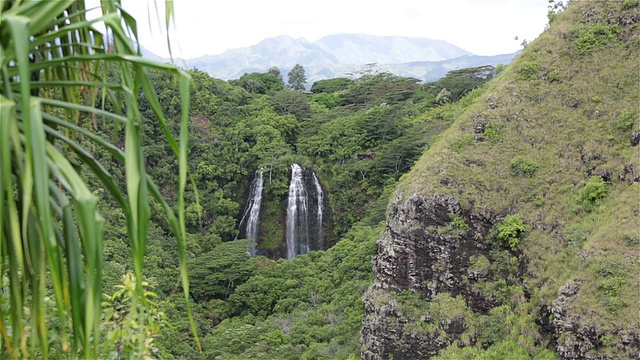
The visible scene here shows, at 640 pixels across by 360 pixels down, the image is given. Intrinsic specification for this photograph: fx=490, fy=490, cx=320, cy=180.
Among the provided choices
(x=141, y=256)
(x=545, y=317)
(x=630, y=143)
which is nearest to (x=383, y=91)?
(x=630, y=143)

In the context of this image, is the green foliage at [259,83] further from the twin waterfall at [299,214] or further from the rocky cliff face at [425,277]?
the rocky cliff face at [425,277]

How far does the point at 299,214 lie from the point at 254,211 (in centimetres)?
254

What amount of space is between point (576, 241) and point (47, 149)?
12079mm

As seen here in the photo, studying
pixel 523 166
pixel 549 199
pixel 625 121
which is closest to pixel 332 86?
pixel 523 166

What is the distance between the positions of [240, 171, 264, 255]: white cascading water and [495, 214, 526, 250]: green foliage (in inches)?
650

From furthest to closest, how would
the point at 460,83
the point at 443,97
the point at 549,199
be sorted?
the point at 460,83, the point at 443,97, the point at 549,199

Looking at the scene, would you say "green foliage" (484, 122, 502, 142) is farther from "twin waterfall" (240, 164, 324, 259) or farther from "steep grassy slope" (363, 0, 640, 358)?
"twin waterfall" (240, 164, 324, 259)

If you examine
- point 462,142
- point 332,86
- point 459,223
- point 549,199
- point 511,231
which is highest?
point 332,86

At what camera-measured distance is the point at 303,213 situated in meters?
27.2

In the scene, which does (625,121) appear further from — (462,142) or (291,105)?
(291,105)

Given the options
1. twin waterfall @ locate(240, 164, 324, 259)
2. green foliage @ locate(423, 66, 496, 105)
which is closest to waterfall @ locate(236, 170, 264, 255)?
twin waterfall @ locate(240, 164, 324, 259)

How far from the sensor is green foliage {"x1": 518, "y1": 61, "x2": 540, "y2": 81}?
49.5 feet

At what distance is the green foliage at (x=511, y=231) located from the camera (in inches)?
474

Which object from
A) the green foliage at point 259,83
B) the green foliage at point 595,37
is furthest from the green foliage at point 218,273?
the green foliage at point 259,83
